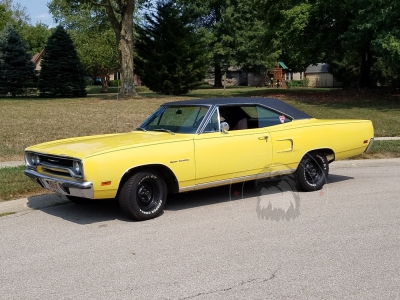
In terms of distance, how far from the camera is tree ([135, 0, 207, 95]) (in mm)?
32344

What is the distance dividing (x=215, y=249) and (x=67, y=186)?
2.04 metres

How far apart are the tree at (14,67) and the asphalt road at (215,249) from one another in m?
30.2

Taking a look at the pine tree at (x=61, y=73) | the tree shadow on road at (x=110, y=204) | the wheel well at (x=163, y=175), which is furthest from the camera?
the pine tree at (x=61, y=73)

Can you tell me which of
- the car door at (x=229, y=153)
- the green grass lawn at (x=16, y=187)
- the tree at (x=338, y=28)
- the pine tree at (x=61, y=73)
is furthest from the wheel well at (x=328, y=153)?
the pine tree at (x=61, y=73)

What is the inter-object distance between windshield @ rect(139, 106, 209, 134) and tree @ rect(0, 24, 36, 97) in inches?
1185

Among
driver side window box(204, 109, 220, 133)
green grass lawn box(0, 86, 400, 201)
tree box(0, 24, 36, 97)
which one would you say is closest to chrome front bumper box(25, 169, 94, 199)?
green grass lawn box(0, 86, 400, 201)

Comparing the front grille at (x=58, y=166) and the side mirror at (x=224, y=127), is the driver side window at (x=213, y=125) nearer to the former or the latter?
the side mirror at (x=224, y=127)

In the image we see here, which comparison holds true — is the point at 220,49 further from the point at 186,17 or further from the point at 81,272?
the point at 81,272

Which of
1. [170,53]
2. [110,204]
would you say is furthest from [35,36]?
[110,204]

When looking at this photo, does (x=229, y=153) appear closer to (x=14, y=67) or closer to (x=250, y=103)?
(x=250, y=103)

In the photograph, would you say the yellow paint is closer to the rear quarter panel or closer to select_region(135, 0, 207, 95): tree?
the rear quarter panel

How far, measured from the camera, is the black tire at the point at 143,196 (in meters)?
6.39

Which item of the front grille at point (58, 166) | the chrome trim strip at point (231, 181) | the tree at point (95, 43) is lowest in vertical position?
the chrome trim strip at point (231, 181)

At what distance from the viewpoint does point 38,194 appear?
27.1 ft
